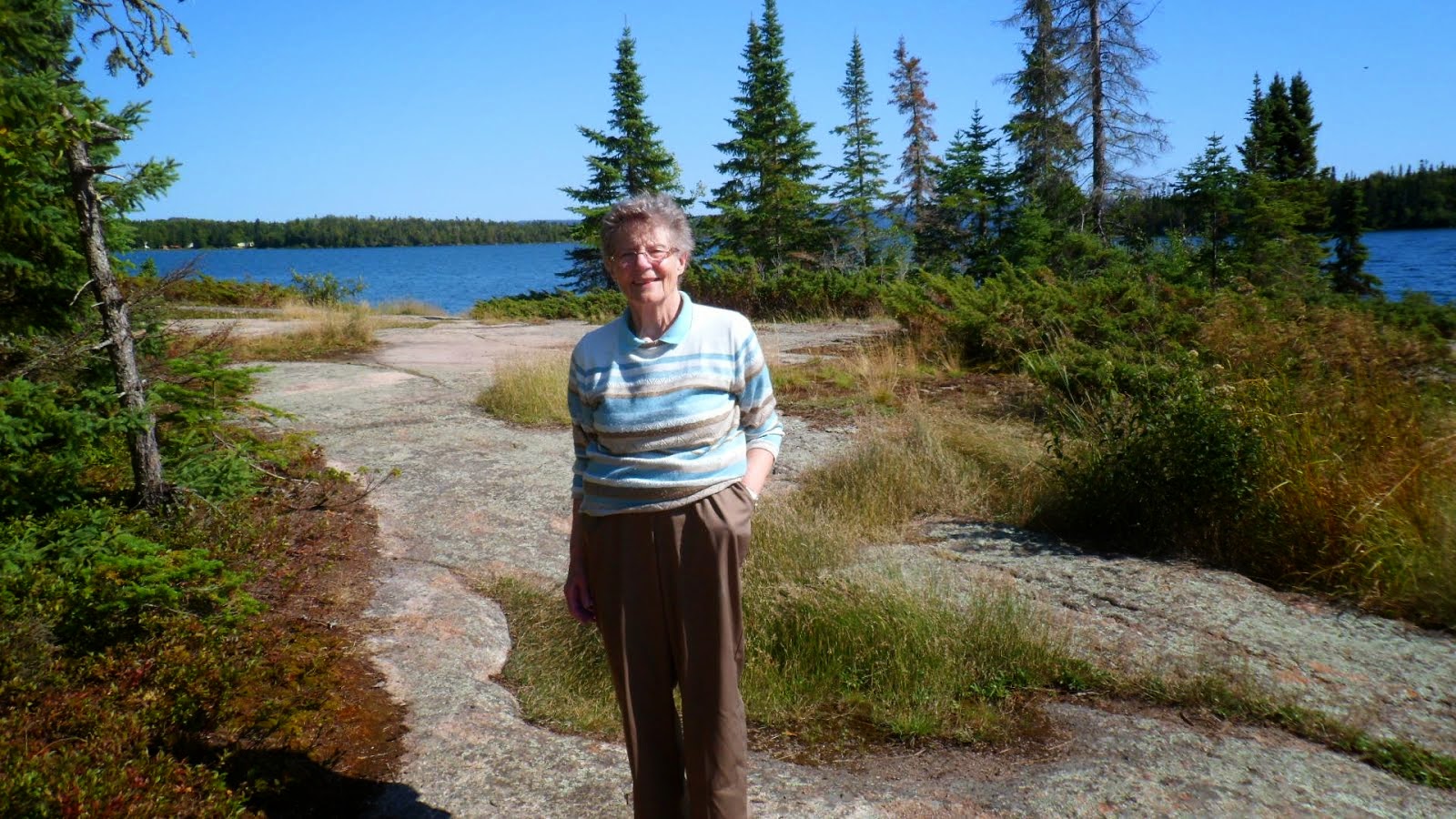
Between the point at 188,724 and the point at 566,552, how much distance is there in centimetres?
269

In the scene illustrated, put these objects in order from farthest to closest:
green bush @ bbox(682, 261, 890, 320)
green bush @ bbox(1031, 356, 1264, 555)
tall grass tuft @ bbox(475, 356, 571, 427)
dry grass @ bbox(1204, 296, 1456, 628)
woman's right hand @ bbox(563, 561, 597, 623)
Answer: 1. green bush @ bbox(682, 261, 890, 320)
2. tall grass tuft @ bbox(475, 356, 571, 427)
3. green bush @ bbox(1031, 356, 1264, 555)
4. dry grass @ bbox(1204, 296, 1456, 628)
5. woman's right hand @ bbox(563, 561, 597, 623)

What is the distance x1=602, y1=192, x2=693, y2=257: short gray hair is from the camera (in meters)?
2.66

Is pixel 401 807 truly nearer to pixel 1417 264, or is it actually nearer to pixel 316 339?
pixel 316 339

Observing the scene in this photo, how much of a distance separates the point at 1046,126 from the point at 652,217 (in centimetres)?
2725

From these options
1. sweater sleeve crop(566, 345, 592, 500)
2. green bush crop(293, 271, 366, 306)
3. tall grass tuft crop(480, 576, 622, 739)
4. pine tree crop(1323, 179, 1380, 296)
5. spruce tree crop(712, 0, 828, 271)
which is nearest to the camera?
sweater sleeve crop(566, 345, 592, 500)

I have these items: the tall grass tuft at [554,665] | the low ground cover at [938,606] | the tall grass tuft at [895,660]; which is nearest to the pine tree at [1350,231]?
the low ground cover at [938,606]

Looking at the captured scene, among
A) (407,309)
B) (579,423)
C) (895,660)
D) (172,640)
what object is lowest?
(895,660)

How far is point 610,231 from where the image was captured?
2.70m

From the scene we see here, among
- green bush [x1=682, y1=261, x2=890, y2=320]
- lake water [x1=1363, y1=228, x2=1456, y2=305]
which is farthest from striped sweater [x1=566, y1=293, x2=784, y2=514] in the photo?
green bush [x1=682, y1=261, x2=890, y2=320]

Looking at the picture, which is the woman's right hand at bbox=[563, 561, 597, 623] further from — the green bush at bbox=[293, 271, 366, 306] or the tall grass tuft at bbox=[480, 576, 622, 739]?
the green bush at bbox=[293, 271, 366, 306]

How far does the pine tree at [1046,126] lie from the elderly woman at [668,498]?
22.7 metres

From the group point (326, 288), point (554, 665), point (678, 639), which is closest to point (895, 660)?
point (554, 665)

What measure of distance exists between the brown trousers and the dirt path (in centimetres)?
47

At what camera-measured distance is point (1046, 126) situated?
2739 cm
